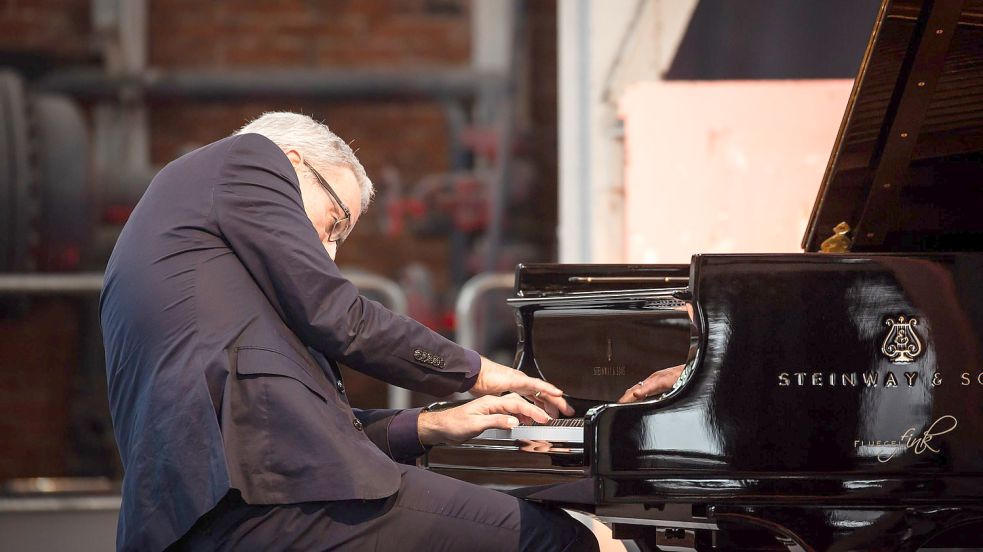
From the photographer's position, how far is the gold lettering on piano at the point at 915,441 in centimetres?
167

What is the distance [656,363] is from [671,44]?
6.41ft

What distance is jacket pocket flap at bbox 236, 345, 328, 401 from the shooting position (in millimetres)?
1656

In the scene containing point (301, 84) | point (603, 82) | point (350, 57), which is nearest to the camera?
point (603, 82)

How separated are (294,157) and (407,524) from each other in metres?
0.61

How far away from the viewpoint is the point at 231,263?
172cm

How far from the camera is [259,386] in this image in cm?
166

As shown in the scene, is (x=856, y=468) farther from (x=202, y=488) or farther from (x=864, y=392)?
(x=202, y=488)

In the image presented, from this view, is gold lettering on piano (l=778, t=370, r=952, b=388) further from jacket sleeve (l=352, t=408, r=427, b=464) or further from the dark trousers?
jacket sleeve (l=352, t=408, r=427, b=464)

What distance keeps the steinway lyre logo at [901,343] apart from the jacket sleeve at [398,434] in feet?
2.42

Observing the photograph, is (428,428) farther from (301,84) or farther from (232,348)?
(301,84)

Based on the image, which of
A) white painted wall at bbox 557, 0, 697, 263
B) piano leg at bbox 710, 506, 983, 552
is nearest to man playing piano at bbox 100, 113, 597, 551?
piano leg at bbox 710, 506, 983, 552

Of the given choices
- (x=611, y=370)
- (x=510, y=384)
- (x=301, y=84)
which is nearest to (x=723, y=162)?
(x=611, y=370)

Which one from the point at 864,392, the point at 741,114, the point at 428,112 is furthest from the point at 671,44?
the point at 864,392

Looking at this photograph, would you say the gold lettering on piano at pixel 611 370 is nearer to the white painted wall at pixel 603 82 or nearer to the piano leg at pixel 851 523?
the piano leg at pixel 851 523
